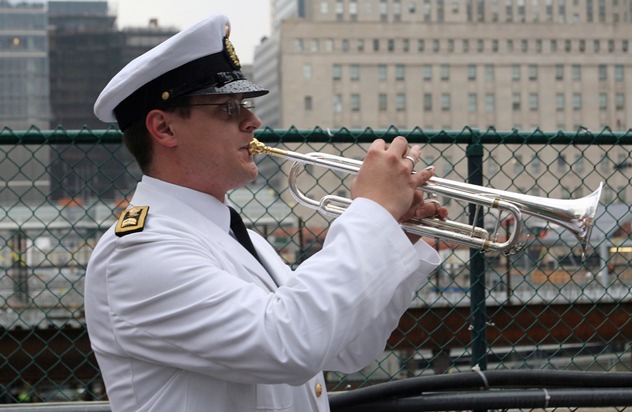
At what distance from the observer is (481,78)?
97.9 metres

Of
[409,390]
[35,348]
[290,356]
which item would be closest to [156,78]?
[290,356]

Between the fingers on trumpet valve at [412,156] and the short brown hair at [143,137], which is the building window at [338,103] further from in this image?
the fingers on trumpet valve at [412,156]

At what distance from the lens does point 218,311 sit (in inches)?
72.3

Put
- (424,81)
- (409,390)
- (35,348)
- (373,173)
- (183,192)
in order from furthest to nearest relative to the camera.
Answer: (424,81) → (35,348) → (409,390) → (183,192) → (373,173)

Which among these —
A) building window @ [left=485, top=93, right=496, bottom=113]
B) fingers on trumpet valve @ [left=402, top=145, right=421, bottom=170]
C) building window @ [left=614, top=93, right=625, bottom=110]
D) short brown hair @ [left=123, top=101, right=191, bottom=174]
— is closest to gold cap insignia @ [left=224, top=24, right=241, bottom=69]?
short brown hair @ [left=123, top=101, right=191, bottom=174]

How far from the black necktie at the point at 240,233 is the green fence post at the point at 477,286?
62.3 inches

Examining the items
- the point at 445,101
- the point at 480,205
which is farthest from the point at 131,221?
the point at 445,101

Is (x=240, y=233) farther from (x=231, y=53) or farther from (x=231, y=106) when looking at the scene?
(x=231, y=53)

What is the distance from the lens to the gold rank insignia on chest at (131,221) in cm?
197

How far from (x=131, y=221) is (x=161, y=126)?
0.24 metres

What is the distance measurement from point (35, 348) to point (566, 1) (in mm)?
100828

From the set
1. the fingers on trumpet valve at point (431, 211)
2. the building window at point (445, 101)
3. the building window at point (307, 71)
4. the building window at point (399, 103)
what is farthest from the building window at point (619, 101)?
the fingers on trumpet valve at point (431, 211)

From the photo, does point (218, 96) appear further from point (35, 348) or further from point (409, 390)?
point (35, 348)

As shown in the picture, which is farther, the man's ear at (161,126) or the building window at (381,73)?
the building window at (381,73)
